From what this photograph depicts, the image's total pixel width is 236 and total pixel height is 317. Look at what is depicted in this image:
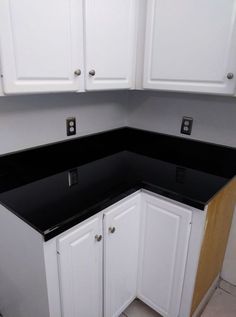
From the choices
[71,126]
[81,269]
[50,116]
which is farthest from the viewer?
[71,126]

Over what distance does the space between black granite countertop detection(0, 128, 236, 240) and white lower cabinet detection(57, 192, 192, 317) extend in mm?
72

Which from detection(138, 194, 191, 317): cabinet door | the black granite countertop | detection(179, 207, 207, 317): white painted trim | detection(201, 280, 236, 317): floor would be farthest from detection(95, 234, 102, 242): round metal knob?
detection(201, 280, 236, 317): floor

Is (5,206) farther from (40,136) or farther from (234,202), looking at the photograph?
(234,202)

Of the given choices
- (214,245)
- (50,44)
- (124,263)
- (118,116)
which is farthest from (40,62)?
(214,245)

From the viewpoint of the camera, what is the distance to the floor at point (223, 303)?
158 centimetres

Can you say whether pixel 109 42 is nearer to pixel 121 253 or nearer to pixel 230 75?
pixel 230 75

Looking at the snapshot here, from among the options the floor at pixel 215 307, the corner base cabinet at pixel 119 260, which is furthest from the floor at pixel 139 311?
the corner base cabinet at pixel 119 260

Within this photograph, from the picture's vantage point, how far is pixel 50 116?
1.43m

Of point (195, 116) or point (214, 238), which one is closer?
point (214, 238)

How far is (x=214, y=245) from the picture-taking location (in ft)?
4.65

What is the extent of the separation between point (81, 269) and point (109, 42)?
3.62 feet

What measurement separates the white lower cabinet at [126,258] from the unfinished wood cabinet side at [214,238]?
0.11 meters

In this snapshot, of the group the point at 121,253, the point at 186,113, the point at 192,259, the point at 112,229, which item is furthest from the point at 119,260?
the point at 186,113

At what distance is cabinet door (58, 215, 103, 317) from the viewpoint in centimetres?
100
